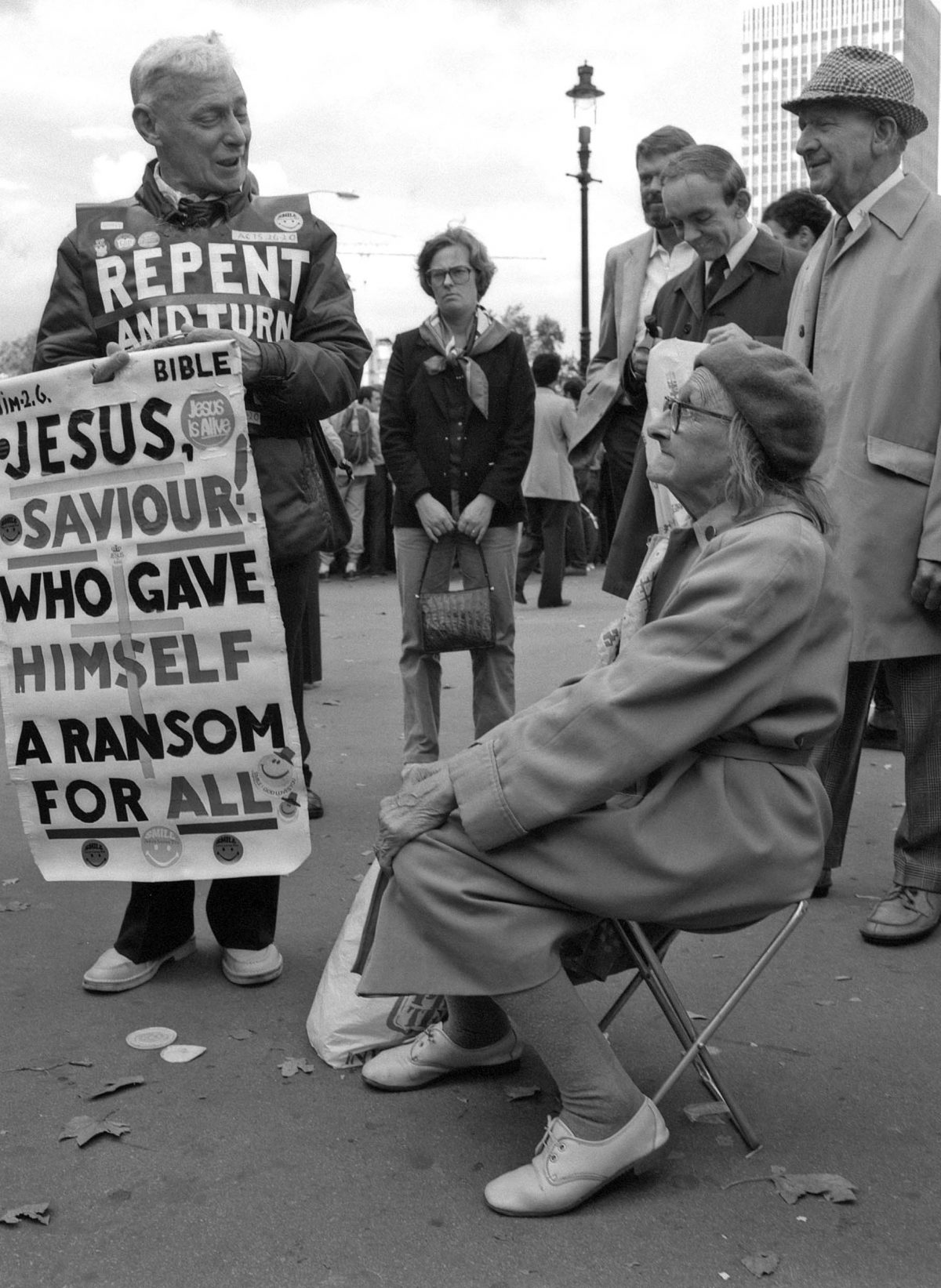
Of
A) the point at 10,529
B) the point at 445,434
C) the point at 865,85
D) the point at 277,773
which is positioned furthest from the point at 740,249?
the point at 10,529

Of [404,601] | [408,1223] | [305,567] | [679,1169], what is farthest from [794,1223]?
[404,601]

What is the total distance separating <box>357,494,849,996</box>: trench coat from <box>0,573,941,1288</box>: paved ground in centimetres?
12

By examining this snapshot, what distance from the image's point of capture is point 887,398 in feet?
14.0

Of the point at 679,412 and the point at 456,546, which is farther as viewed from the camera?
the point at 456,546

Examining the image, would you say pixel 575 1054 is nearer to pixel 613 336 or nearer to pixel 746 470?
pixel 746 470

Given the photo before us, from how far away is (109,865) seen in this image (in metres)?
3.91

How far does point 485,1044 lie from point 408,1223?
24.9 inches

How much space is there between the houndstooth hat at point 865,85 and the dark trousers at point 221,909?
1980 mm

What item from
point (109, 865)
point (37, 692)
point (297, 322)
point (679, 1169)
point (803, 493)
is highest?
point (297, 322)

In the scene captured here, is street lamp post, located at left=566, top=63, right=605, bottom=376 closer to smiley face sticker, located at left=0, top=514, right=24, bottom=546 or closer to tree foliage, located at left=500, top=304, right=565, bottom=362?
smiley face sticker, located at left=0, top=514, right=24, bottom=546

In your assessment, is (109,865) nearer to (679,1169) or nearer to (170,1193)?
(170,1193)

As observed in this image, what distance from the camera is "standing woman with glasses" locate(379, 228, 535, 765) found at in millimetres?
6230

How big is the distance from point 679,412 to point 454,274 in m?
3.42

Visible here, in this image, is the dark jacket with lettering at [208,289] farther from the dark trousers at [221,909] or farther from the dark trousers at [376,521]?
the dark trousers at [376,521]
